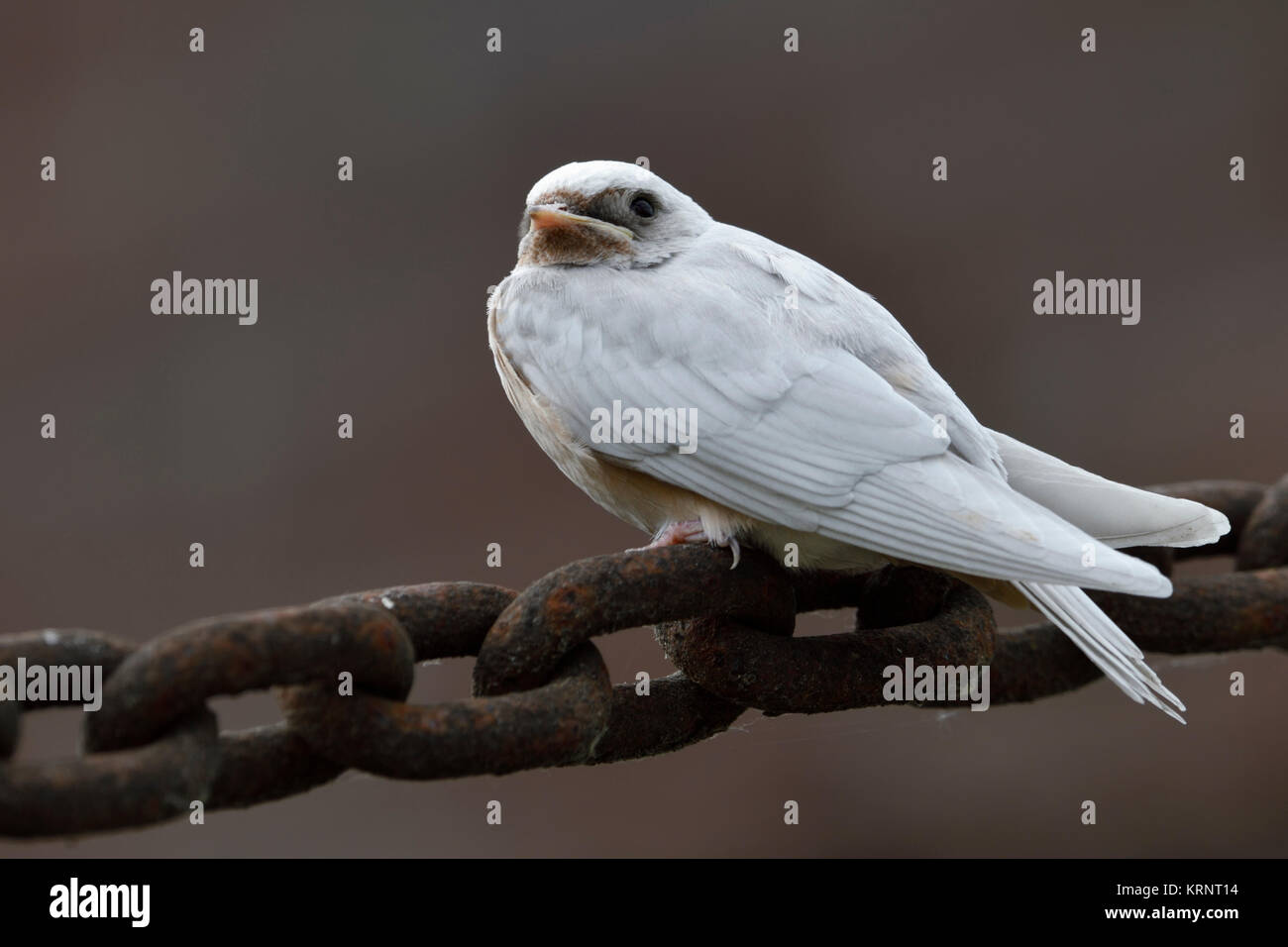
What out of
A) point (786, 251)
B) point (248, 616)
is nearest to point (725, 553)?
point (248, 616)

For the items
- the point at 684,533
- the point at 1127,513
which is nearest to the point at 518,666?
the point at 684,533

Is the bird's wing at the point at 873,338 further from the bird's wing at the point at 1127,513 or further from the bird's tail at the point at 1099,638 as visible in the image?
the bird's tail at the point at 1099,638

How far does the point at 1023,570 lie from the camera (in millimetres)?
1977

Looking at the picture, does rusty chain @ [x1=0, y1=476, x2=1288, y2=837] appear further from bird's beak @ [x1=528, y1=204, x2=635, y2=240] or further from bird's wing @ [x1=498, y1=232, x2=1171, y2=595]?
bird's beak @ [x1=528, y1=204, x2=635, y2=240]

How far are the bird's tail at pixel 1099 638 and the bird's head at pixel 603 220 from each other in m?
0.93

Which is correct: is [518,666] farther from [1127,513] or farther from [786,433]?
[1127,513]

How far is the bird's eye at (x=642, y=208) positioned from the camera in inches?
105

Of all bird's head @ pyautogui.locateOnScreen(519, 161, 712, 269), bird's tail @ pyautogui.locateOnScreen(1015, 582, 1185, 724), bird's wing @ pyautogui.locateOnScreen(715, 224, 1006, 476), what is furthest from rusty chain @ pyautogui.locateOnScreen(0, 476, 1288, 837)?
bird's head @ pyautogui.locateOnScreen(519, 161, 712, 269)

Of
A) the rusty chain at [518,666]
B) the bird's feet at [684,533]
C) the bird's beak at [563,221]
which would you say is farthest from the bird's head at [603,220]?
the rusty chain at [518,666]

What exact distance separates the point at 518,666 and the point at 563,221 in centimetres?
113

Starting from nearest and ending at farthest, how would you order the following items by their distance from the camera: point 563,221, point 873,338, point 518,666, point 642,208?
point 518,666 < point 873,338 < point 563,221 < point 642,208

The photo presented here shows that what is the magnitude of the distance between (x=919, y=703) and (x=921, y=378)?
623 mm

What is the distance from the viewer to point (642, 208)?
2.67 meters

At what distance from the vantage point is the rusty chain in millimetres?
1355
